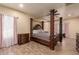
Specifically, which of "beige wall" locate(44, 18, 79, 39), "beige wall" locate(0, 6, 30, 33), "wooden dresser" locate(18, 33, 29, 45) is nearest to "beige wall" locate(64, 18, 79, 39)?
"beige wall" locate(44, 18, 79, 39)

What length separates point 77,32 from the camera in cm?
228

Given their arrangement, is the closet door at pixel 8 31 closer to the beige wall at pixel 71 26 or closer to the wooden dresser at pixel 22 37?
the wooden dresser at pixel 22 37

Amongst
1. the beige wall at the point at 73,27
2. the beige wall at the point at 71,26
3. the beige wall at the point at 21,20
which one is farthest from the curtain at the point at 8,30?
the beige wall at the point at 73,27

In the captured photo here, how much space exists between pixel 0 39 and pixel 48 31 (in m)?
1.38

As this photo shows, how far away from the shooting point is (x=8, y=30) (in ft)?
8.04

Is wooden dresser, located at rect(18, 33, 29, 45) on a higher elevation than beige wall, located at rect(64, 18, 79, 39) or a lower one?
lower

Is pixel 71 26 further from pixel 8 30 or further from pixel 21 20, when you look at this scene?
pixel 8 30

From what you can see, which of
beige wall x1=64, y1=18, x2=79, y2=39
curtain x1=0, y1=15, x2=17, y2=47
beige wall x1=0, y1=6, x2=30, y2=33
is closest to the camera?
beige wall x1=64, y1=18, x2=79, y2=39

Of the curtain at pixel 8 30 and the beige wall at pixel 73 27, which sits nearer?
the beige wall at pixel 73 27

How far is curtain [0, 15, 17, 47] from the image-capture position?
241 cm

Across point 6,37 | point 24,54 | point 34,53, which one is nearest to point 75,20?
point 34,53

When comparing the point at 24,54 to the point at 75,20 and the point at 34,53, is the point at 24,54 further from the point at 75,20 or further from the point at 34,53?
the point at 75,20

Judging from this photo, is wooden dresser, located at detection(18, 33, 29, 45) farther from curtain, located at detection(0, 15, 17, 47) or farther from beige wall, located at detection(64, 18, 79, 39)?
beige wall, located at detection(64, 18, 79, 39)

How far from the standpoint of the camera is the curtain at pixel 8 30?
2.41 meters
